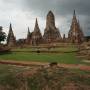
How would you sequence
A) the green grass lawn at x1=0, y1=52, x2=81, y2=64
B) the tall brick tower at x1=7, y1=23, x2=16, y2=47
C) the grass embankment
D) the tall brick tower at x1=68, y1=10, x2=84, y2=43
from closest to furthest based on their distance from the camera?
1. the grass embankment
2. the green grass lawn at x1=0, y1=52, x2=81, y2=64
3. the tall brick tower at x1=68, y1=10, x2=84, y2=43
4. the tall brick tower at x1=7, y1=23, x2=16, y2=47

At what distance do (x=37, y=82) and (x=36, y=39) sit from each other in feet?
175

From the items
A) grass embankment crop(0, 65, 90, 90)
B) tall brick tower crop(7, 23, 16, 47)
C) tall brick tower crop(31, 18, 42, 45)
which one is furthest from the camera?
tall brick tower crop(7, 23, 16, 47)

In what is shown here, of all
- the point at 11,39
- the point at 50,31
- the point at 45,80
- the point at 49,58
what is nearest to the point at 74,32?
the point at 50,31

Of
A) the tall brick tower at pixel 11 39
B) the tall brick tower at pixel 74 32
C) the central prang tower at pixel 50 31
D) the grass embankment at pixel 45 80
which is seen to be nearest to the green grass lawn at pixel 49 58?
the grass embankment at pixel 45 80

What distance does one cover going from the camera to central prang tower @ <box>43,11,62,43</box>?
6681 cm

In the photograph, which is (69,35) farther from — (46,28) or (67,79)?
(67,79)

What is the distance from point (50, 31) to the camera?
68.7 meters

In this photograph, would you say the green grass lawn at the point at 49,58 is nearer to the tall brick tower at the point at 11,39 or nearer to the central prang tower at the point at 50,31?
the central prang tower at the point at 50,31

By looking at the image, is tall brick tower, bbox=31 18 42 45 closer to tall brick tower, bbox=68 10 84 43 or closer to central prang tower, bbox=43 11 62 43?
central prang tower, bbox=43 11 62 43

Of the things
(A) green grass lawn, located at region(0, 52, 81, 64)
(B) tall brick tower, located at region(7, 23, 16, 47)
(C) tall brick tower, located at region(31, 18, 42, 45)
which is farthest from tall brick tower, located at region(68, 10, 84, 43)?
(A) green grass lawn, located at region(0, 52, 81, 64)

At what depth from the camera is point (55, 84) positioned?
12.6 meters

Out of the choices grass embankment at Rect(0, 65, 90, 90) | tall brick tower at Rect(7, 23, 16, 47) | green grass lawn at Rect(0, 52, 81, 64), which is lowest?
grass embankment at Rect(0, 65, 90, 90)

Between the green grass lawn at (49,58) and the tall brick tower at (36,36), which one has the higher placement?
the tall brick tower at (36,36)

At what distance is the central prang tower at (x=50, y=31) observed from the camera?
6681 centimetres
